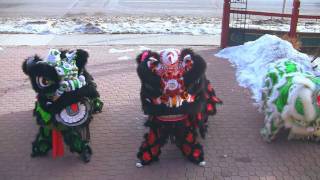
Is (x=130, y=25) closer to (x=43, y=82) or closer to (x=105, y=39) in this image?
(x=105, y=39)

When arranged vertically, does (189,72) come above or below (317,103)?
above

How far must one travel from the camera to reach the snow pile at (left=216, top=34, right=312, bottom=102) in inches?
343

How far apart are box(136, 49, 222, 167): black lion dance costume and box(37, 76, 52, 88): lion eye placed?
4.00 feet

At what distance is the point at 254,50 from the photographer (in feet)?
33.9

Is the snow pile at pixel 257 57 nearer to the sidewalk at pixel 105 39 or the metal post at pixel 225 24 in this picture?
the metal post at pixel 225 24

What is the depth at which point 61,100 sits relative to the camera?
6.09 meters

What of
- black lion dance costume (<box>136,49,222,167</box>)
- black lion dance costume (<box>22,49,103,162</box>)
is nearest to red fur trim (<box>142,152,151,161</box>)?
black lion dance costume (<box>136,49,222,167</box>)

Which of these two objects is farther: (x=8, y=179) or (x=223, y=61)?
(x=223, y=61)

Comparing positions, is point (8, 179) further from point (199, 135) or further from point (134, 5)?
point (134, 5)

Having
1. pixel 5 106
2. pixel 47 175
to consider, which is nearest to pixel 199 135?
pixel 47 175

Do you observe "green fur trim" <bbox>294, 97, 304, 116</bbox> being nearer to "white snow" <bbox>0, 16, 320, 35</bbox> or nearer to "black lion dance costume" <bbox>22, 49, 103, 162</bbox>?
"black lion dance costume" <bbox>22, 49, 103, 162</bbox>

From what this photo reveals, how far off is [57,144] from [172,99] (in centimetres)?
181

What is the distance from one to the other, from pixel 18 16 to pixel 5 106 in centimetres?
802

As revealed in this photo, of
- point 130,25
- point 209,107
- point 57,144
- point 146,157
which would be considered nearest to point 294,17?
point 209,107
